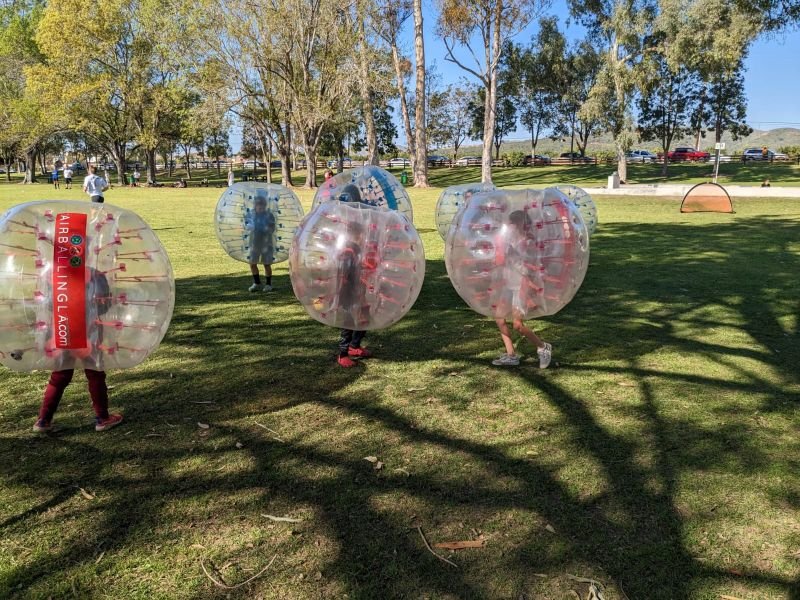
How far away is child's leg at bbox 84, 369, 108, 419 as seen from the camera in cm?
405

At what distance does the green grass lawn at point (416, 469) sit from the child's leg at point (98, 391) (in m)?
0.16

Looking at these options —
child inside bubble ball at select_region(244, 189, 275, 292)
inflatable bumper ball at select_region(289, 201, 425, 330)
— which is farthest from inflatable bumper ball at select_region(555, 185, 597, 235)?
inflatable bumper ball at select_region(289, 201, 425, 330)

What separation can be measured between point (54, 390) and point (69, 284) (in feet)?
3.51

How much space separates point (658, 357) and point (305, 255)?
3606 millimetres

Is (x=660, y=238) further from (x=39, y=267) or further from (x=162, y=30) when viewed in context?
(x=162, y=30)

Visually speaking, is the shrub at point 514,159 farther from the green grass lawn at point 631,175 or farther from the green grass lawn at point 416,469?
the green grass lawn at point 416,469

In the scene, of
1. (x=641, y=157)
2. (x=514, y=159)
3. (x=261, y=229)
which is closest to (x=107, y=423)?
(x=261, y=229)

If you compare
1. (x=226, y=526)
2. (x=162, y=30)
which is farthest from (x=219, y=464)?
(x=162, y=30)

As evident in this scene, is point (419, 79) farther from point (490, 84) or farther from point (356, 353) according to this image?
point (356, 353)

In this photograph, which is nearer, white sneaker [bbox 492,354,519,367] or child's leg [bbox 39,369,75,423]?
child's leg [bbox 39,369,75,423]

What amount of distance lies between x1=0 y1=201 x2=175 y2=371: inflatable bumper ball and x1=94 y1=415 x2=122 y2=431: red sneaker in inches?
29.2

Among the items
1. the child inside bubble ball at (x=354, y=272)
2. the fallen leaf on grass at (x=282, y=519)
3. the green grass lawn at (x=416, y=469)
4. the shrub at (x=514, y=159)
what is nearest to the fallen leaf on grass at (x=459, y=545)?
the green grass lawn at (x=416, y=469)

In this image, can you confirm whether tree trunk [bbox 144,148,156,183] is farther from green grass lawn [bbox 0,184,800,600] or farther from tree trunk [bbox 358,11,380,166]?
green grass lawn [bbox 0,184,800,600]

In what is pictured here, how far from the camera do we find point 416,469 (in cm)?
376
